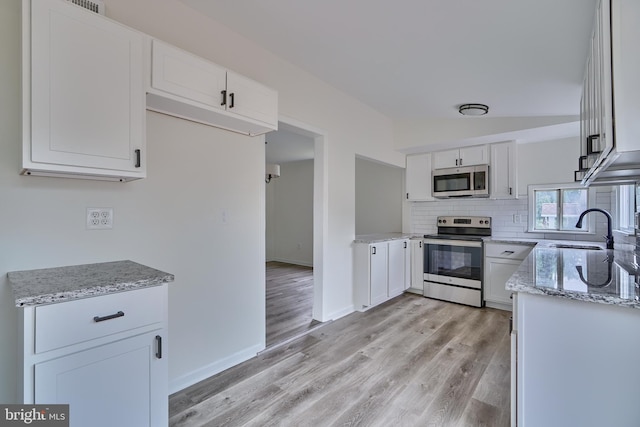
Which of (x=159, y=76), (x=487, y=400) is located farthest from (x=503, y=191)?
(x=159, y=76)

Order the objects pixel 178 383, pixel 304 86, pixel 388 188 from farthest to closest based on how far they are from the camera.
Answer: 1. pixel 388 188
2. pixel 304 86
3. pixel 178 383

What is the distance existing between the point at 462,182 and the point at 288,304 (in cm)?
285

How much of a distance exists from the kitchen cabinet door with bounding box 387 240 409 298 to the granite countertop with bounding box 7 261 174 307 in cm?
303

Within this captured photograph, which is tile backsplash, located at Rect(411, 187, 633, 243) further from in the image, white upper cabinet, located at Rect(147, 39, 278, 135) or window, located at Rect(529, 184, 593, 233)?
white upper cabinet, located at Rect(147, 39, 278, 135)

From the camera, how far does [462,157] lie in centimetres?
420

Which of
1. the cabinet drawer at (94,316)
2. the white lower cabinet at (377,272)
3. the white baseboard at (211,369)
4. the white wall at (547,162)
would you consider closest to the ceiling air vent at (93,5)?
A: the cabinet drawer at (94,316)

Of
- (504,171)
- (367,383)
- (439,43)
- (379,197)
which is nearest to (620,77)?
(439,43)

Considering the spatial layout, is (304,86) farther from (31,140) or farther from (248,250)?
(31,140)

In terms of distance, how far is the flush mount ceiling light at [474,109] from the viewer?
3.21 meters

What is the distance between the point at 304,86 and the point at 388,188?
3.06 m

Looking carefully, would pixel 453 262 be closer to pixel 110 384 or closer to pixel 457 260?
pixel 457 260

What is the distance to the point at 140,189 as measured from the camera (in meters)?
1.85

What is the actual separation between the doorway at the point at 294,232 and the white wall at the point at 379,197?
1.11 m

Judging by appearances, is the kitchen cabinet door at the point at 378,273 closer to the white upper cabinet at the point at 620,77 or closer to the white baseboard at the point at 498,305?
the white baseboard at the point at 498,305
